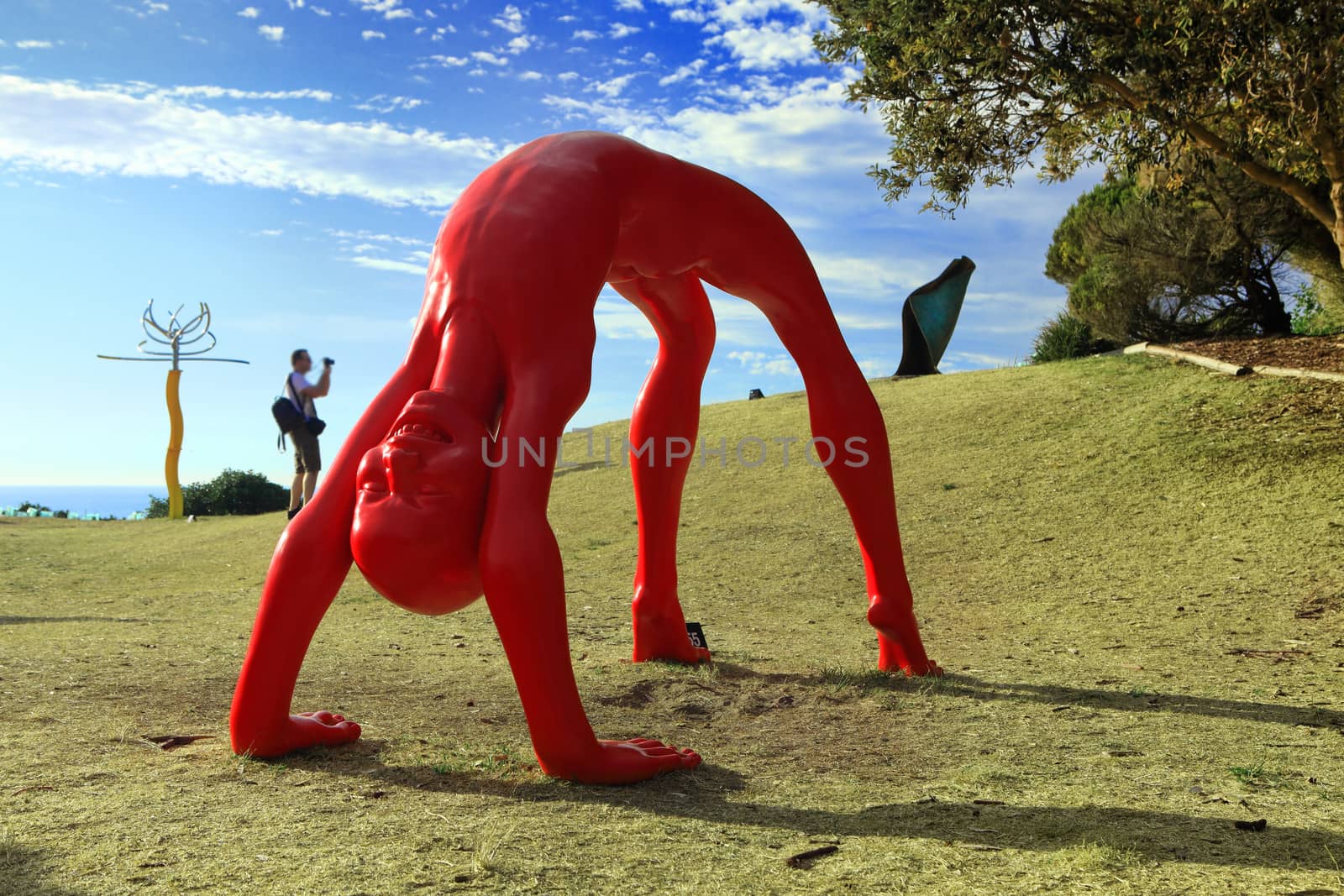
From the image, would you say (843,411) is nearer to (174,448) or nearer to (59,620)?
(59,620)

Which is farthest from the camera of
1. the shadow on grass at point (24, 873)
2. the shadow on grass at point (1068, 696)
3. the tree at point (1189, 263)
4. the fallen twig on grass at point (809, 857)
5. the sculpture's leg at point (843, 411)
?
the tree at point (1189, 263)

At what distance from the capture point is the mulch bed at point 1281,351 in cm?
1166

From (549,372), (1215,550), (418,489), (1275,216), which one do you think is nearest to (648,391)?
(549,372)

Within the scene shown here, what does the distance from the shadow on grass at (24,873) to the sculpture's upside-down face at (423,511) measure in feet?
3.56

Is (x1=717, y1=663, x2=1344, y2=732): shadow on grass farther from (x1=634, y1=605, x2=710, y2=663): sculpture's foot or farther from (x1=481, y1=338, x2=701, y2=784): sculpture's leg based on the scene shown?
(x1=481, y1=338, x2=701, y2=784): sculpture's leg

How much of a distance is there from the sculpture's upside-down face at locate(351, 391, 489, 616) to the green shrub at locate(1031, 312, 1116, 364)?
16.3m

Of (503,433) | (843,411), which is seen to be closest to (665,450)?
(843,411)

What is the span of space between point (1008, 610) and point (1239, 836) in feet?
14.6

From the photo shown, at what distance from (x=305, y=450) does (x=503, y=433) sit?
Answer: 7.66m

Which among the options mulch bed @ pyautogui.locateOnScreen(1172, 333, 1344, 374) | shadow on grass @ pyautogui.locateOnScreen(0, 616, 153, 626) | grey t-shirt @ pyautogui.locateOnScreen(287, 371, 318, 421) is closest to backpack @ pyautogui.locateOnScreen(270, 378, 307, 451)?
grey t-shirt @ pyautogui.locateOnScreen(287, 371, 318, 421)

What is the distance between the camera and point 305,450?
10.2 meters

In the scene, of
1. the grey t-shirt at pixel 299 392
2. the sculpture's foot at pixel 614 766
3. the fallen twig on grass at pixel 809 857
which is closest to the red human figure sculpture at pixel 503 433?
the sculpture's foot at pixel 614 766

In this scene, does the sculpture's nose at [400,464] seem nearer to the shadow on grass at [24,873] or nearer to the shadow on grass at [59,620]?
the shadow on grass at [24,873]

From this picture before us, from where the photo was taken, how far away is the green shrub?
17891mm
